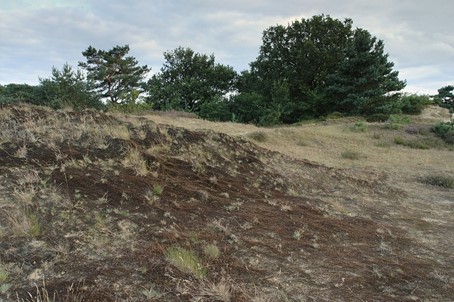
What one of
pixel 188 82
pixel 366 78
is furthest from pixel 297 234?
pixel 188 82

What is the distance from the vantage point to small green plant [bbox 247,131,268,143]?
15.6m

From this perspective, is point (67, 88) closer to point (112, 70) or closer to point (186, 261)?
point (112, 70)

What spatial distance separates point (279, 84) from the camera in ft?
119

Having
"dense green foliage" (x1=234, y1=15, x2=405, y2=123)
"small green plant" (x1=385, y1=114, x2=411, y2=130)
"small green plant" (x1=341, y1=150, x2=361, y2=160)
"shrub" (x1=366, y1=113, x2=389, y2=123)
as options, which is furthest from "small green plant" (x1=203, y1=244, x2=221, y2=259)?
"dense green foliage" (x1=234, y1=15, x2=405, y2=123)

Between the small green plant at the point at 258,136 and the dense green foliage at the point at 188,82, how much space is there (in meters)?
30.2

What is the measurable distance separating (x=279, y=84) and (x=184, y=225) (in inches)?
1296

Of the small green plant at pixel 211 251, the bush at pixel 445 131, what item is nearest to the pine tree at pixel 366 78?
the bush at pixel 445 131

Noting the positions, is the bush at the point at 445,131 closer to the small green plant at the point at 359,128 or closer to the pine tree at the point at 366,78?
the small green plant at the point at 359,128

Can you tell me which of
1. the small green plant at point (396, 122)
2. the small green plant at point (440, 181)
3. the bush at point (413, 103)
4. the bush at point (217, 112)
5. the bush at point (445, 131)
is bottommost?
the small green plant at point (440, 181)

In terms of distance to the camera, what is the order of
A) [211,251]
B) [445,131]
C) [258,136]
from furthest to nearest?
[445,131], [258,136], [211,251]

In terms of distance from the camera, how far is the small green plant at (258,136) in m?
15.6

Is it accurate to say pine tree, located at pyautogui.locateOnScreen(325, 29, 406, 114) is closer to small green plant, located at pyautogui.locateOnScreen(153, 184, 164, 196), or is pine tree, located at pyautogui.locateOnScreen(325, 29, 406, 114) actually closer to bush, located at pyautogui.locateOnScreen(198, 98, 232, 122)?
bush, located at pyautogui.locateOnScreen(198, 98, 232, 122)

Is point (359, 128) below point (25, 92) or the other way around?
below

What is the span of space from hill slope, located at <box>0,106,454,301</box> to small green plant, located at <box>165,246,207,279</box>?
0.02m
